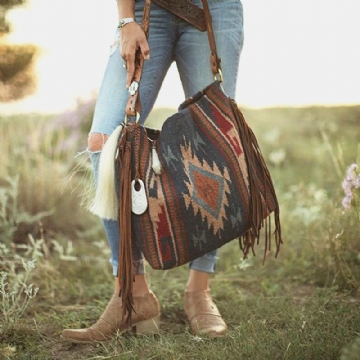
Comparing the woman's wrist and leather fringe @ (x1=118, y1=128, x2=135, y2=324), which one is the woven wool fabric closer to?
leather fringe @ (x1=118, y1=128, x2=135, y2=324)

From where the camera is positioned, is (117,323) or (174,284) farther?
(174,284)

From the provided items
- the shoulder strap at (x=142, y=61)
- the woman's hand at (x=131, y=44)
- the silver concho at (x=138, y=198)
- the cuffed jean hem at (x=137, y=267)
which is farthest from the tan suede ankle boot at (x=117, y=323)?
the woman's hand at (x=131, y=44)

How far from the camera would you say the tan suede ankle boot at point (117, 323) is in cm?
207

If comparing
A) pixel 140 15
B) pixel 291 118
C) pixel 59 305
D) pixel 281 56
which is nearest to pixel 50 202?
pixel 59 305

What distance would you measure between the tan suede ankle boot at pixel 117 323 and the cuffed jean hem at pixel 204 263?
0.25 meters

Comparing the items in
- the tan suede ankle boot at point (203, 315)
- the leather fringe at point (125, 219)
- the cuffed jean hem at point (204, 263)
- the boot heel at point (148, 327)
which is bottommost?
the boot heel at point (148, 327)

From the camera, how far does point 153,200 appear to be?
6.03ft

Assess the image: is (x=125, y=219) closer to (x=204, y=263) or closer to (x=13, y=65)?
(x=204, y=263)

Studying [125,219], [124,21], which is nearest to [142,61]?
[124,21]

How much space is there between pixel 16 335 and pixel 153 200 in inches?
32.0

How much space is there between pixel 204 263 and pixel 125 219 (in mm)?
614

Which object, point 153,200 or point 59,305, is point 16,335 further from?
point 153,200

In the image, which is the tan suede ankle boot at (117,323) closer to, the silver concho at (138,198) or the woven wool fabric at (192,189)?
the woven wool fabric at (192,189)

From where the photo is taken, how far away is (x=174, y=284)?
109 inches
